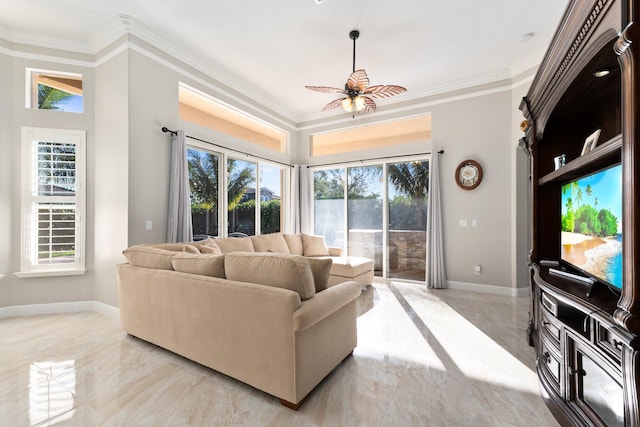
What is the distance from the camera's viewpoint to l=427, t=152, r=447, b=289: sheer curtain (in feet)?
15.2

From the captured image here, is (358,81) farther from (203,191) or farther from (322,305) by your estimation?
(203,191)

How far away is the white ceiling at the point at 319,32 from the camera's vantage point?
2.96m

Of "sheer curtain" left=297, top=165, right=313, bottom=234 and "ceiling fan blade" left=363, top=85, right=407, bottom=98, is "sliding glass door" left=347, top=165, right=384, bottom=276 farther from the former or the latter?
"ceiling fan blade" left=363, top=85, right=407, bottom=98

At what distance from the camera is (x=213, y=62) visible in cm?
409

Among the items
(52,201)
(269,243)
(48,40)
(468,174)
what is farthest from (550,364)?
(48,40)

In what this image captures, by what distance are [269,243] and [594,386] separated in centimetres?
393

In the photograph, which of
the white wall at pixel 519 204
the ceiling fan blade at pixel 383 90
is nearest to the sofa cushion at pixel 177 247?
the ceiling fan blade at pixel 383 90

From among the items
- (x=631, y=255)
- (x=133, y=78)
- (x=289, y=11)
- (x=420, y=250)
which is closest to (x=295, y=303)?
(x=631, y=255)

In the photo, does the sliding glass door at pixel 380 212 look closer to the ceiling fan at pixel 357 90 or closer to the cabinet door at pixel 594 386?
the ceiling fan at pixel 357 90

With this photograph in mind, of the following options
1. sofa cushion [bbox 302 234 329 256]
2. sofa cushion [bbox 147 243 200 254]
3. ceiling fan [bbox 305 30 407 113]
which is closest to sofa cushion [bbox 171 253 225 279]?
sofa cushion [bbox 147 243 200 254]

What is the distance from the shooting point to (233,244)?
3967mm

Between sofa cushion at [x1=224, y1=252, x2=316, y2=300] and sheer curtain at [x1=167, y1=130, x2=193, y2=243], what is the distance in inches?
74.9

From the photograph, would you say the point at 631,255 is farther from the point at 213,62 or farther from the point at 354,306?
the point at 213,62

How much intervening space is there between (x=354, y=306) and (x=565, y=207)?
1838mm
